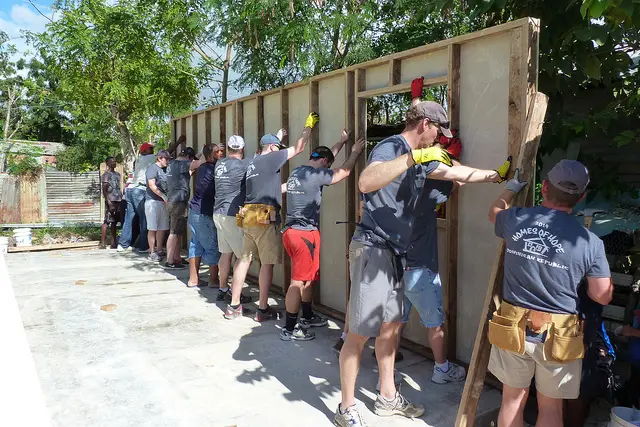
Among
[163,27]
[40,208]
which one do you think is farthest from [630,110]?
[40,208]

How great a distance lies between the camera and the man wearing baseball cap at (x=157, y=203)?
28.9ft

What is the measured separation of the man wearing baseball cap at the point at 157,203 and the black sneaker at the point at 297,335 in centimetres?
455

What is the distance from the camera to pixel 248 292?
7.00m

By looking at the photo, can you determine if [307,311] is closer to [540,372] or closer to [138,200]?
[540,372]

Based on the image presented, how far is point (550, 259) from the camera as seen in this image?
266 cm

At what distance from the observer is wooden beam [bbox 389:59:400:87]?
15.6 feet

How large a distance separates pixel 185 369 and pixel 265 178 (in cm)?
214

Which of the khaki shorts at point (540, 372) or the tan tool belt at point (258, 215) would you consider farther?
the tan tool belt at point (258, 215)

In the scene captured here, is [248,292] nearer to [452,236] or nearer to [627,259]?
[452,236]

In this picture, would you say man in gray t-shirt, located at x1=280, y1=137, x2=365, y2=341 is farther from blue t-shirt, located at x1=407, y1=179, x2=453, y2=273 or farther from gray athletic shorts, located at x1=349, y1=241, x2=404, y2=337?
gray athletic shorts, located at x1=349, y1=241, x2=404, y2=337

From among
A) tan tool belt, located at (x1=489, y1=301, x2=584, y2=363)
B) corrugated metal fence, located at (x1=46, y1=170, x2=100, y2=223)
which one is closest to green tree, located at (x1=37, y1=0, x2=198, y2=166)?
corrugated metal fence, located at (x1=46, y1=170, x2=100, y2=223)

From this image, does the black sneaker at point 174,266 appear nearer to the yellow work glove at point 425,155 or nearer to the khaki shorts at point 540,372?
the yellow work glove at point 425,155

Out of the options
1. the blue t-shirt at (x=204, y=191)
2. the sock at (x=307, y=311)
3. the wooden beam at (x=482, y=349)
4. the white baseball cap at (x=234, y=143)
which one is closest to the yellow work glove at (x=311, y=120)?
the white baseball cap at (x=234, y=143)

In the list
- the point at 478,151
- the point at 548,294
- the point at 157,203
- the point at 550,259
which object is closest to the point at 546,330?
the point at 548,294
